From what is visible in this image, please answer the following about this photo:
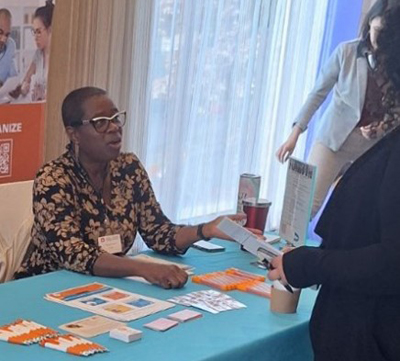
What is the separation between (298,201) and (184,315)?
24.7 inches

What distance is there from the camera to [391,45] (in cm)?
155

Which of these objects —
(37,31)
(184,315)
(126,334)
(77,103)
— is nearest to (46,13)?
(37,31)

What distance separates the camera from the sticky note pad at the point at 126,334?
173cm

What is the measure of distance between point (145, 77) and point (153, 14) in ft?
0.97

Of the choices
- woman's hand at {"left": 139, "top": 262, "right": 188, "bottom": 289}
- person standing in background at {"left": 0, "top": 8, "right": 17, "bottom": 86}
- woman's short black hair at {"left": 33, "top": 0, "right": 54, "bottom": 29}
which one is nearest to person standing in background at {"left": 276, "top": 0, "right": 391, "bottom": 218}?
woman's short black hair at {"left": 33, "top": 0, "right": 54, "bottom": 29}

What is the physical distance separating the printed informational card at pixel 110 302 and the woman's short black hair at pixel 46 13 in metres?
1.34

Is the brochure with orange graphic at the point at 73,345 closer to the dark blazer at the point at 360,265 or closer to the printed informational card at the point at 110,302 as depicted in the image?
the printed informational card at the point at 110,302

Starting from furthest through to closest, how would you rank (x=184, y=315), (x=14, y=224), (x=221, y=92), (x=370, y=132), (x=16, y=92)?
1. (x=221, y=92)
2. (x=370, y=132)
3. (x=16, y=92)
4. (x=14, y=224)
5. (x=184, y=315)

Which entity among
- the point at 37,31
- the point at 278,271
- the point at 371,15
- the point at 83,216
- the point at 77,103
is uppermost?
the point at 371,15

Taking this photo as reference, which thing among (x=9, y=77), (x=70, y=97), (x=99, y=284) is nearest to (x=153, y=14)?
(x=9, y=77)

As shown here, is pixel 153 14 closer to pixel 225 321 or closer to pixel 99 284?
pixel 99 284

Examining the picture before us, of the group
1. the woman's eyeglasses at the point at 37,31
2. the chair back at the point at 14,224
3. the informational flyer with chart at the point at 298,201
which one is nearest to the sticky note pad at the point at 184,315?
the informational flyer with chart at the point at 298,201

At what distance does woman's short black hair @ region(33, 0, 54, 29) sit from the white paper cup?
1.57 meters

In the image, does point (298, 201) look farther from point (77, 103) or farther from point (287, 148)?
point (287, 148)
